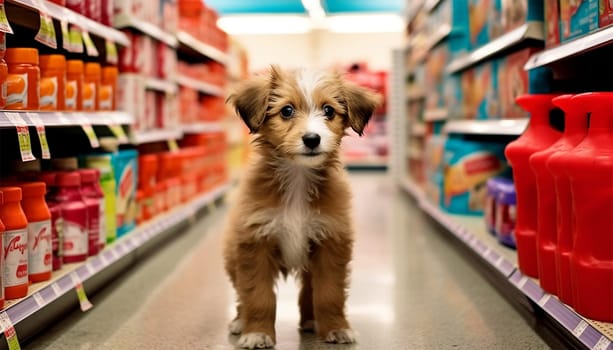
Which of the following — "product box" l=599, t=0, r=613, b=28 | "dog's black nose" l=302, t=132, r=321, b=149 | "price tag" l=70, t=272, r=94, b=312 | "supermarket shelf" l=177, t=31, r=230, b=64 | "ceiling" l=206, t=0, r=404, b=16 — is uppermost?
"ceiling" l=206, t=0, r=404, b=16

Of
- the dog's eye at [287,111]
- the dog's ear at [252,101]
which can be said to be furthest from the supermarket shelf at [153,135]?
the dog's eye at [287,111]

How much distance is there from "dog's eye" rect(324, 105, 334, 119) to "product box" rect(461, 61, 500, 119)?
178 centimetres

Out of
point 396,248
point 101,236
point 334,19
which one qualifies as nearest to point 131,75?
point 101,236

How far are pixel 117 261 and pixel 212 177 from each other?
2.90 metres

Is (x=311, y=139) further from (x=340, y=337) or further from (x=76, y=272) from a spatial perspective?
(x=76, y=272)

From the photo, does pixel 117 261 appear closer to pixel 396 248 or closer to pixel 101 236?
pixel 101 236

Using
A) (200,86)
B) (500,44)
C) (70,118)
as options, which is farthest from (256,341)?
(200,86)

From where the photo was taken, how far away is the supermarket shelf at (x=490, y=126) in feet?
9.57

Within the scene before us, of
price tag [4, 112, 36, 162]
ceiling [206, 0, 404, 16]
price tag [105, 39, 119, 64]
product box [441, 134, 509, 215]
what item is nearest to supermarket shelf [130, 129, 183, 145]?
price tag [105, 39, 119, 64]

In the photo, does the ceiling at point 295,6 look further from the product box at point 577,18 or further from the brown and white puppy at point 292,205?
the brown and white puppy at point 292,205

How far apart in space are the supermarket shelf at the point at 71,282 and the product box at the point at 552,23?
220 cm

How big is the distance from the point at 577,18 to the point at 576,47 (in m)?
0.23

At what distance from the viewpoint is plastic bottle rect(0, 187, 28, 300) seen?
2002 mm

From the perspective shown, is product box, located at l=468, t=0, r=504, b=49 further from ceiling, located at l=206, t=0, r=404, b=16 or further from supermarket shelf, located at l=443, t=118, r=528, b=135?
ceiling, located at l=206, t=0, r=404, b=16
